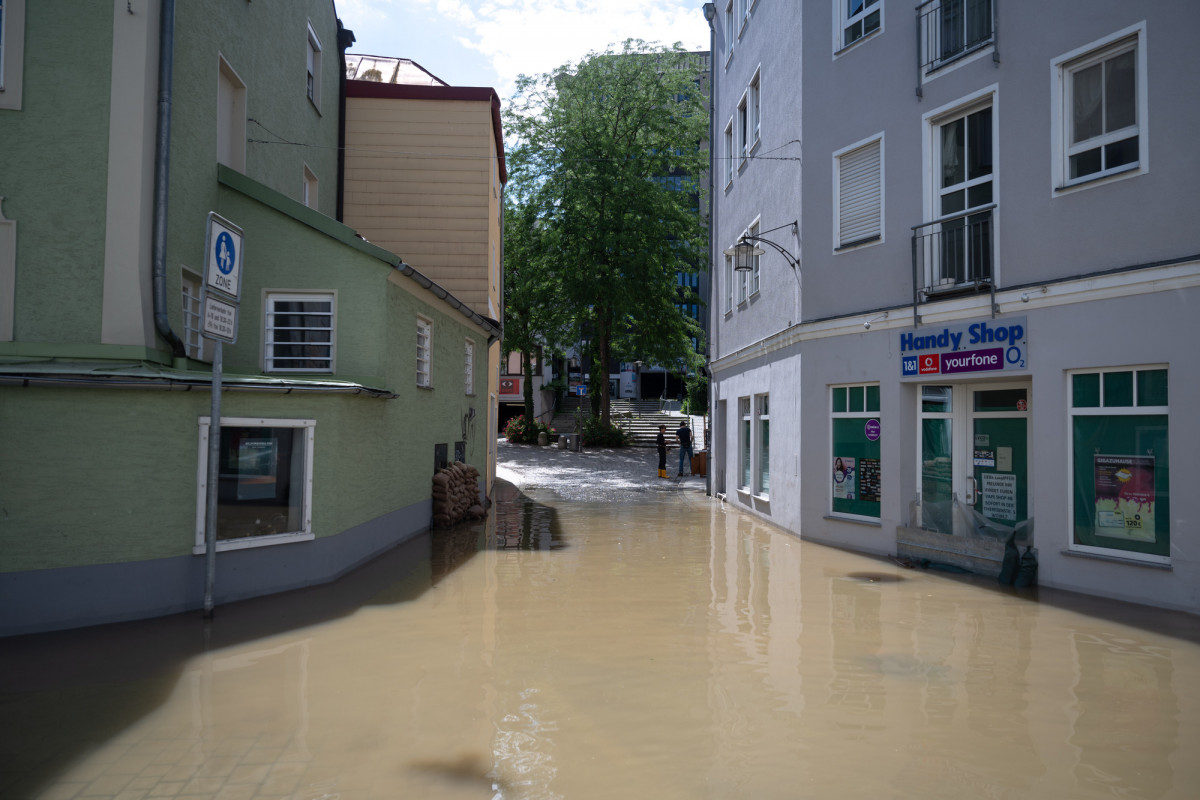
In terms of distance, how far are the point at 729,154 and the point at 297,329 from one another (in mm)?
13208

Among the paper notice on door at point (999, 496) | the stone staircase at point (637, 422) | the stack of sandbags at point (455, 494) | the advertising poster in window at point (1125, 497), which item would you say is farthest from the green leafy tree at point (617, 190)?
the advertising poster in window at point (1125, 497)

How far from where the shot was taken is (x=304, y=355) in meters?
11.9

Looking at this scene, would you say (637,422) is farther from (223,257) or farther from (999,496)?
(223,257)

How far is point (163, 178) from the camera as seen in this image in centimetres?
941

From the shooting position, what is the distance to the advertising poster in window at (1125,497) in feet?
30.6

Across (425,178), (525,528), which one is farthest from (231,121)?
(525,528)

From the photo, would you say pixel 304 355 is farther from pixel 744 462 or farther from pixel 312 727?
pixel 744 462

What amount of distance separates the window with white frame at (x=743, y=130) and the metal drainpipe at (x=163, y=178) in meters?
12.4

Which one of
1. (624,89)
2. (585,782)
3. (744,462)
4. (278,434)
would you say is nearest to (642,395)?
(624,89)

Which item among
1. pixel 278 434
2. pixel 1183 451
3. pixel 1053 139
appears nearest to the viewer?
pixel 1183 451

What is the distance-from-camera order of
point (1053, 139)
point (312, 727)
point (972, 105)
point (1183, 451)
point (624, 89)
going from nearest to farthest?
point (312, 727) → point (1183, 451) → point (1053, 139) → point (972, 105) → point (624, 89)

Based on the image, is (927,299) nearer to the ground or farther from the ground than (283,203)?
nearer to the ground

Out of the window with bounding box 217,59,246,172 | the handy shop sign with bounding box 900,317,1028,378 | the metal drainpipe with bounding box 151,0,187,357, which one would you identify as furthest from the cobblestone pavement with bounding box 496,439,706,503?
the metal drainpipe with bounding box 151,0,187,357

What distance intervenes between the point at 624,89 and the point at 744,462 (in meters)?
24.2
